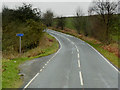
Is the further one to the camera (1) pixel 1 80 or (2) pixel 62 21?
(2) pixel 62 21

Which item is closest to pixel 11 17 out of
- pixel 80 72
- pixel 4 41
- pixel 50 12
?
pixel 4 41

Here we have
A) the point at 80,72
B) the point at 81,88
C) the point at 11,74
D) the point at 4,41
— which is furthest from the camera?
the point at 4,41

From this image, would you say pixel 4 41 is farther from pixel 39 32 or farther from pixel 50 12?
pixel 50 12

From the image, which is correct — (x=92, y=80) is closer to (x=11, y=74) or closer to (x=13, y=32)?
(x=11, y=74)

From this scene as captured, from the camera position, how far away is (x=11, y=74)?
10617 mm

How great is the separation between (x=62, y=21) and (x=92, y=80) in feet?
172

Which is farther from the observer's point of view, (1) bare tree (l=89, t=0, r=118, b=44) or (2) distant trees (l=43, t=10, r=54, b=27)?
(2) distant trees (l=43, t=10, r=54, b=27)

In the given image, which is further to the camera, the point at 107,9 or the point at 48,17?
the point at 48,17

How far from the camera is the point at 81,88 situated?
8258 millimetres

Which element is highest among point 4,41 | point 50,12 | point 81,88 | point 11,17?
point 50,12

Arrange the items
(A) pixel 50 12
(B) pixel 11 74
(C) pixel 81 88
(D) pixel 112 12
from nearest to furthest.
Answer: (C) pixel 81 88 → (B) pixel 11 74 → (D) pixel 112 12 → (A) pixel 50 12

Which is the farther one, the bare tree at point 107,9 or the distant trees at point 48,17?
the distant trees at point 48,17

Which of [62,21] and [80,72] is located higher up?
[62,21]

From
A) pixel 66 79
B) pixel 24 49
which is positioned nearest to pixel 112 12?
pixel 24 49
